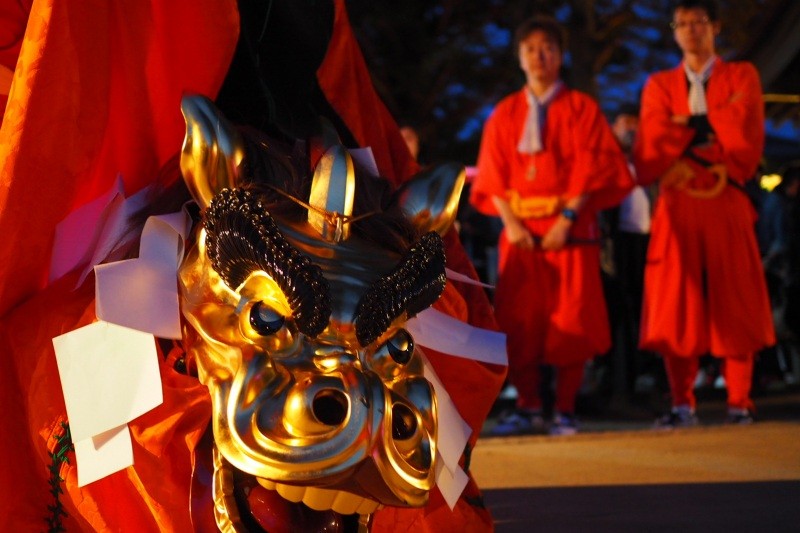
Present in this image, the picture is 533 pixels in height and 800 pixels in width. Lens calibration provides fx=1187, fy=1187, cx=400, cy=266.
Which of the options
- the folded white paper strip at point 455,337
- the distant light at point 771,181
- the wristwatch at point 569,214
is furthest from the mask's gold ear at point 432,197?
the distant light at point 771,181

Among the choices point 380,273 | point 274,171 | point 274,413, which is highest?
point 274,171

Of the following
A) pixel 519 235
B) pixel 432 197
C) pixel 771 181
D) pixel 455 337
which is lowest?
pixel 771 181

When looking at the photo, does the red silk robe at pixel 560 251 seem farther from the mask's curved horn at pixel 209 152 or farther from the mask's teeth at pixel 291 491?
the mask's teeth at pixel 291 491

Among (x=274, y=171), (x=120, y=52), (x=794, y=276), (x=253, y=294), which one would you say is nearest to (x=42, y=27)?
(x=120, y=52)

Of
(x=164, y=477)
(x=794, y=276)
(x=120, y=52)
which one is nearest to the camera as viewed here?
(x=164, y=477)

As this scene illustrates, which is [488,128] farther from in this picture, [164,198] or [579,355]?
[164,198]

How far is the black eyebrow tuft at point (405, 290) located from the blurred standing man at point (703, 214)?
3.68 metres

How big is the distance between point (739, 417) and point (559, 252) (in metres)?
1.14

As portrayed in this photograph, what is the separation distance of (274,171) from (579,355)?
140 inches

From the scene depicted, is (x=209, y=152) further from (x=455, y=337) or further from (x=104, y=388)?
(x=455, y=337)

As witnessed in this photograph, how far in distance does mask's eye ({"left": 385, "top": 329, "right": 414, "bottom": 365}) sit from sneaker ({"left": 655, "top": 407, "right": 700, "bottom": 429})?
374 centimetres

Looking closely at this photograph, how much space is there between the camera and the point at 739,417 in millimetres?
5488

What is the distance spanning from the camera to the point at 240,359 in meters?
1.81

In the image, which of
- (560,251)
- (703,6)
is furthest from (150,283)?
(703,6)
